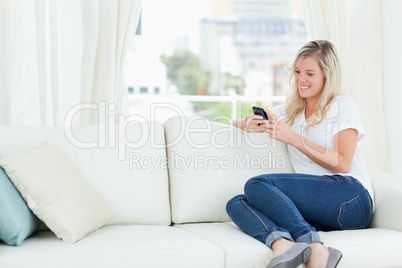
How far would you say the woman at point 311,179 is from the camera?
5.83ft

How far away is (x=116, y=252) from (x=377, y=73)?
240 cm

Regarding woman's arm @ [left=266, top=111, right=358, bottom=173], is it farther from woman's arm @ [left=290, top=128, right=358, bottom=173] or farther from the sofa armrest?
the sofa armrest

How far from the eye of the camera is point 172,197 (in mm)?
2270

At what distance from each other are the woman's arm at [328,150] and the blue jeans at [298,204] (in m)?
0.06

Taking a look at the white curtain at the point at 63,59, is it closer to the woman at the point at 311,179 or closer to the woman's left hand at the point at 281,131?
the woman at the point at 311,179

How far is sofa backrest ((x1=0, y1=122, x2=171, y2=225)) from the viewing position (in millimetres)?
2123

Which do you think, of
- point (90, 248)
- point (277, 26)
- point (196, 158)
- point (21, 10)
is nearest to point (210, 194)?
point (196, 158)

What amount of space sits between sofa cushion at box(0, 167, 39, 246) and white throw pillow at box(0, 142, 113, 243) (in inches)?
1.2

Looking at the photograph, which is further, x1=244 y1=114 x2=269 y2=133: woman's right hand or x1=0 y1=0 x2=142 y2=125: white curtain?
x1=0 y1=0 x2=142 y2=125: white curtain

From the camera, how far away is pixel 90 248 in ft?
5.53

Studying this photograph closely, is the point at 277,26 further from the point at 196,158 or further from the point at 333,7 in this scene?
the point at 196,158

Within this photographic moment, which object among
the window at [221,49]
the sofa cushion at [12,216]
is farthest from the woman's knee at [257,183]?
the window at [221,49]

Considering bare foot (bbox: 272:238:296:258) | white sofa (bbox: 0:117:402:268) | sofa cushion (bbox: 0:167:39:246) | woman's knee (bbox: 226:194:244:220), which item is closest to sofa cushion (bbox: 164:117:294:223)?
white sofa (bbox: 0:117:402:268)

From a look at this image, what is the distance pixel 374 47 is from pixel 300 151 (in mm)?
1441
